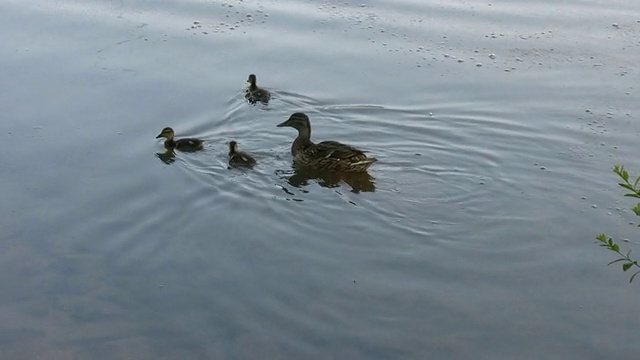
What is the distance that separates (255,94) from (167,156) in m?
1.51

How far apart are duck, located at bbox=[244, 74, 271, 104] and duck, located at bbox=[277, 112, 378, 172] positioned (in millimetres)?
643

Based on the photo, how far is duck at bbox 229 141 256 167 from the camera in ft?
26.9

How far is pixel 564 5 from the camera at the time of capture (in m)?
11.8

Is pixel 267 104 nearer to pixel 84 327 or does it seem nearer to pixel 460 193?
pixel 460 193

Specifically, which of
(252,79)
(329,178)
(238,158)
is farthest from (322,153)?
(252,79)

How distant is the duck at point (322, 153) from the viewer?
8.09 metres

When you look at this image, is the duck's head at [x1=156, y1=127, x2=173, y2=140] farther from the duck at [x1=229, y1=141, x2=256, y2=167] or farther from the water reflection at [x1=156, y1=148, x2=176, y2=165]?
the duck at [x1=229, y1=141, x2=256, y2=167]

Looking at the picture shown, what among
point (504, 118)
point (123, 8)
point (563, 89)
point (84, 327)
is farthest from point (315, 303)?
point (123, 8)

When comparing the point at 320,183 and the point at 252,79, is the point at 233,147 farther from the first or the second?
the point at 252,79

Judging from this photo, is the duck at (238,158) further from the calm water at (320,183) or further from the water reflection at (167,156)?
the water reflection at (167,156)

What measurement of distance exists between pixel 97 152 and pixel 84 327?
8.95 feet

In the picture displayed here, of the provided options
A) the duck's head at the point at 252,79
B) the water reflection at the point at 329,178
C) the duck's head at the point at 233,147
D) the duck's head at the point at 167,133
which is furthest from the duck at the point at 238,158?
the duck's head at the point at 252,79

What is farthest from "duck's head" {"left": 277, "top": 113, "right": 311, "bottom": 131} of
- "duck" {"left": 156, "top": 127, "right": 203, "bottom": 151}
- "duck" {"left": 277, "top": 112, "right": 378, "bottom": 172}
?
"duck" {"left": 156, "top": 127, "right": 203, "bottom": 151}

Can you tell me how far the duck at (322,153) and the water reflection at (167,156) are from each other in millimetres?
1122
